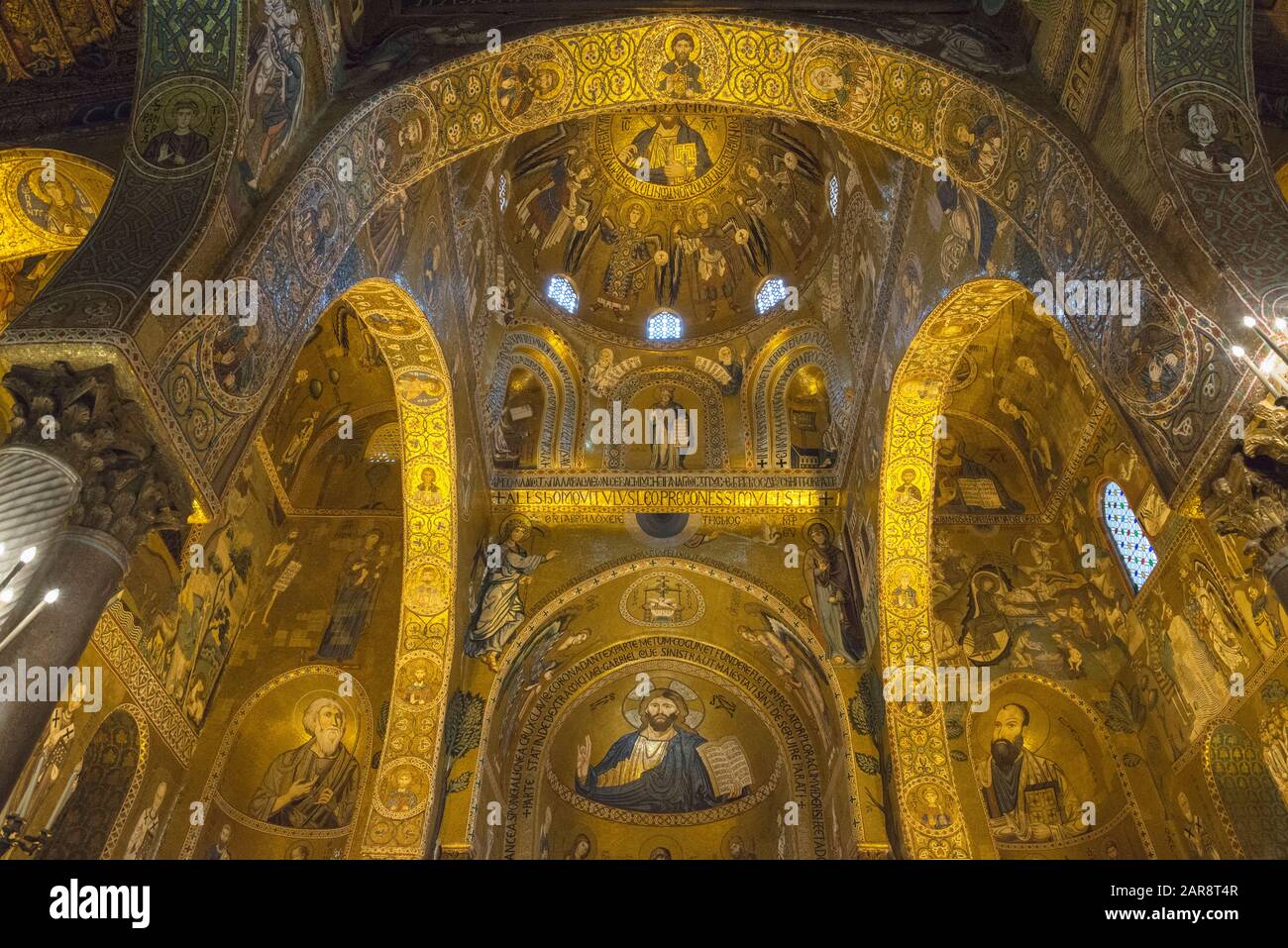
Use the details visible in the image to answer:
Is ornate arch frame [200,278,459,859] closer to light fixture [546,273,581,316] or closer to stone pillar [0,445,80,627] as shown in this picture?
light fixture [546,273,581,316]

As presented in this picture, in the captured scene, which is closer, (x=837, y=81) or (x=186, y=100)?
(x=186, y=100)

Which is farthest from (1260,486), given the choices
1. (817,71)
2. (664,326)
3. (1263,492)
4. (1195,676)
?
(664,326)

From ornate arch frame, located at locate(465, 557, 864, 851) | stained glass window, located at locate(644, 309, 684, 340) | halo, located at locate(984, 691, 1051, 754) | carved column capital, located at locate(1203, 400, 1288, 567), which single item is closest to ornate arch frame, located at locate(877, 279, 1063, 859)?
ornate arch frame, located at locate(465, 557, 864, 851)

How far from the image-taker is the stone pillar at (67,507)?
4.26 metres

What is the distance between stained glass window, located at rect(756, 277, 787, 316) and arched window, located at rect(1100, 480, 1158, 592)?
18.6 feet

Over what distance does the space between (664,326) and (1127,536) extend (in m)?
7.75

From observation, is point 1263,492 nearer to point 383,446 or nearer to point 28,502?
point 28,502

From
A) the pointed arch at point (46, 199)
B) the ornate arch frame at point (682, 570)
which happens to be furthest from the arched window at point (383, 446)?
the pointed arch at point (46, 199)

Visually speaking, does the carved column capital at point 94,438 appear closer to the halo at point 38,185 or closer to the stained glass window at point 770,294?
the halo at point 38,185

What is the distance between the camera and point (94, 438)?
188 inches

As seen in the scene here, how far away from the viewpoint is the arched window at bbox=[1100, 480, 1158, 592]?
11.4 meters

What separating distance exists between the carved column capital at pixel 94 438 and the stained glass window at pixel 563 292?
10304mm

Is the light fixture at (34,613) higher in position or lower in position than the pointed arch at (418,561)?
lower

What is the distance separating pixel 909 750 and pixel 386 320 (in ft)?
25.7
